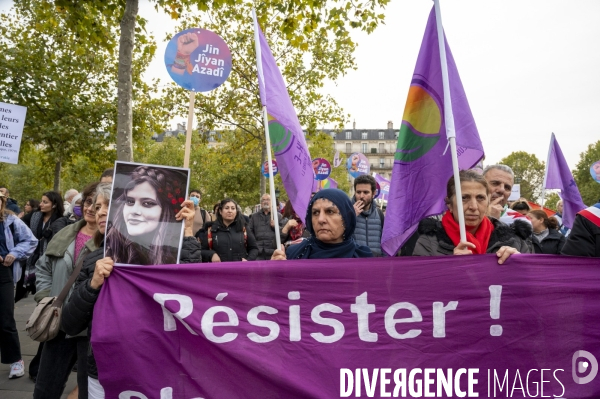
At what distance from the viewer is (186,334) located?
289 centimetres

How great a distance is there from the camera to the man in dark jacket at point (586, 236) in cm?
298

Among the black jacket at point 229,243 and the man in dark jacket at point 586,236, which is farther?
the black jacket at point 229,243

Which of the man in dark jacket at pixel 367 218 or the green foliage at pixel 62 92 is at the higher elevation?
the green foliage at pixel 62 92

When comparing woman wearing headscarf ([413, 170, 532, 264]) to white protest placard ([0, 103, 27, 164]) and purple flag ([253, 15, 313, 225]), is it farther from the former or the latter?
white protest placard ([0, 103, 27, 164])

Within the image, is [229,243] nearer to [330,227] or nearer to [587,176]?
[330,227]

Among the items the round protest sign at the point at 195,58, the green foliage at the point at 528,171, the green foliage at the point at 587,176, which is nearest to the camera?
the round protest sign at the point at 195,58

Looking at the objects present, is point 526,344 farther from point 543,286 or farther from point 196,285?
point 196,285

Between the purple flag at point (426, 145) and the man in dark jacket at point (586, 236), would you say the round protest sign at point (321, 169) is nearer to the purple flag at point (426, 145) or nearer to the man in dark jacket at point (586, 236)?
the purple flag at point (426, 145)

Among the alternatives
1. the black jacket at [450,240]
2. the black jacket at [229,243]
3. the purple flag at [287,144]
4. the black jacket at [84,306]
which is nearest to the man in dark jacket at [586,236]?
the black jacket at [450,240]

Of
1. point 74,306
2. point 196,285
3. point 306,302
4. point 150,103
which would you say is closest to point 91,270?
point 74,306

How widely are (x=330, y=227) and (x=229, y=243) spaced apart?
4858 mm

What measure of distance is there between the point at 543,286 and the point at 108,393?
7.90 ft

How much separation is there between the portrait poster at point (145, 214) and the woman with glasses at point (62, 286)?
23.2 inches

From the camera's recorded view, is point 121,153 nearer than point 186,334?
No
